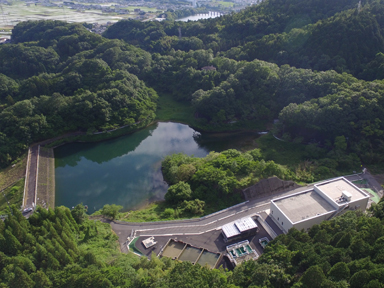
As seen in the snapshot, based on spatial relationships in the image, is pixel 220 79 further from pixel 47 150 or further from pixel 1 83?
pixel 1 83

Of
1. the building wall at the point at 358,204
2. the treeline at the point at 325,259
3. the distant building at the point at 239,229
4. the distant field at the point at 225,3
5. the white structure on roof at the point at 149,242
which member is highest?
the distant field at the point at 225,3

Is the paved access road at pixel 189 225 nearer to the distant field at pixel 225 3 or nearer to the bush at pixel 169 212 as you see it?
the bush at pixel 169 212

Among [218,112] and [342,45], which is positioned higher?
[342,45]

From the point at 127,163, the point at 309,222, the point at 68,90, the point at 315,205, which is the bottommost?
the point at 127,163

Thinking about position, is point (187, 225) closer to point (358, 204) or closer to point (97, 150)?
point (358, 204)

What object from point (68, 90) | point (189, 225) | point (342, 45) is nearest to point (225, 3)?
point (342, 45)

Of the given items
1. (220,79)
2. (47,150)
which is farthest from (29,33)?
(220,79)

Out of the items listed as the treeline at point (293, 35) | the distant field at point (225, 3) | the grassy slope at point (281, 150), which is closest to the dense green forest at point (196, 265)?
the grassy slope at point (281, 150)
